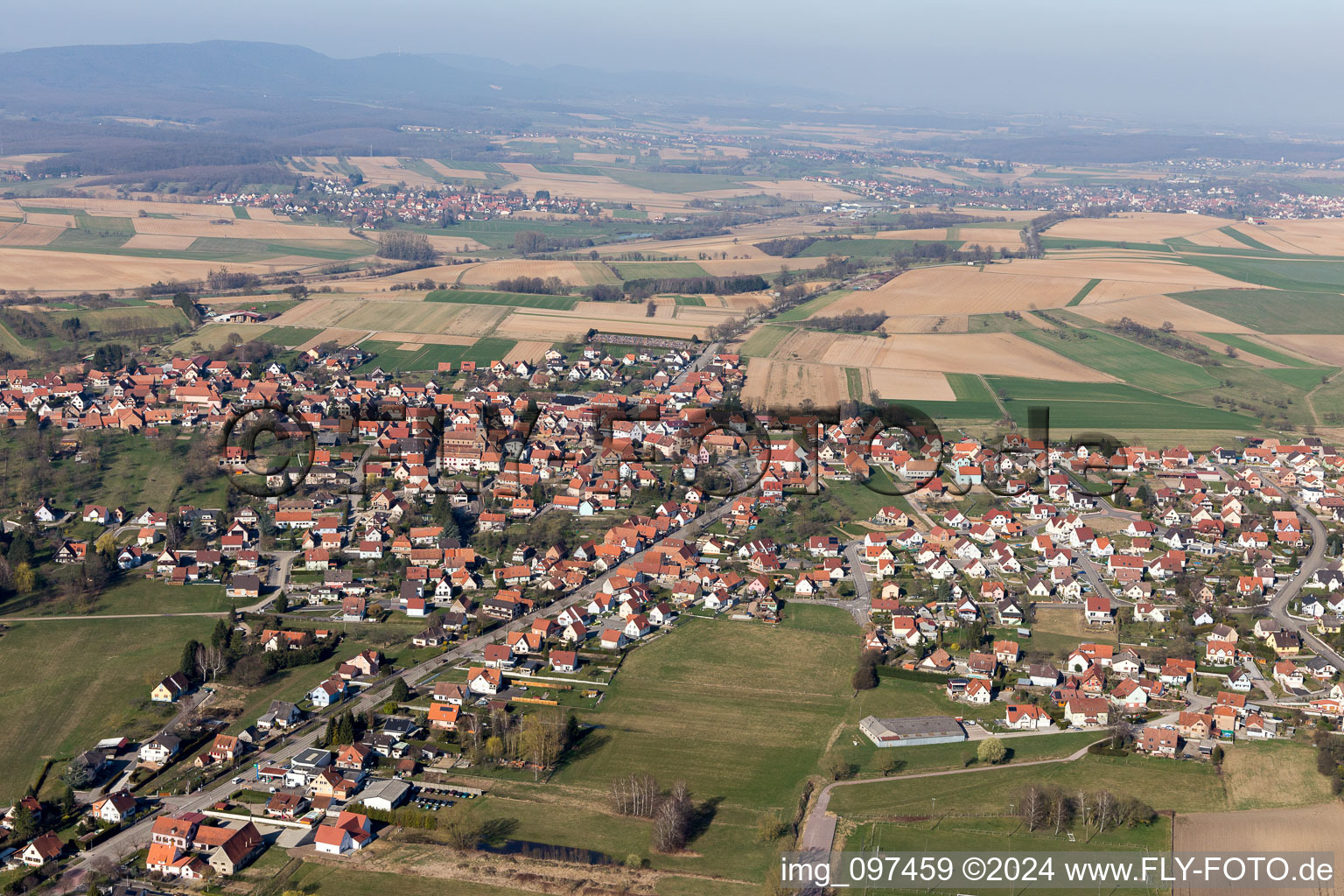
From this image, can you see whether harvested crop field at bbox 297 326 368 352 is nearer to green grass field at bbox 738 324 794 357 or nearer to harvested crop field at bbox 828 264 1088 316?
green grass field at bbox 738 324 794 357

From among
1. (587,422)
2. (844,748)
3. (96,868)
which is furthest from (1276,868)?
(587,422)

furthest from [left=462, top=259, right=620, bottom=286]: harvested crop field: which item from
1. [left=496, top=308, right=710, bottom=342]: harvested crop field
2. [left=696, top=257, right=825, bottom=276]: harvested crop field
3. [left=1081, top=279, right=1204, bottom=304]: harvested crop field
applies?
[left=1081, top=279, right=1204, bottom=304]: harvested crop field

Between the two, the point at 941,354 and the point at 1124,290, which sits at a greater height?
the point at 1124,290

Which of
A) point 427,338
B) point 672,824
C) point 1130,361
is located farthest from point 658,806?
point 1130,361

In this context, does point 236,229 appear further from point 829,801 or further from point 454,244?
point 829,801

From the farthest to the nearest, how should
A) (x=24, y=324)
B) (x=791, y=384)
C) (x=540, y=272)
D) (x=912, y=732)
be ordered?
(x=540, y=272), (x=24, y=324), (x=791, y=384), (x=912, y=732)

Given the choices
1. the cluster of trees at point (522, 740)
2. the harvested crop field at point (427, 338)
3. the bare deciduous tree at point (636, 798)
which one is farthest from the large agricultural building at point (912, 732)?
the harvested crop field at point (427, 338)
